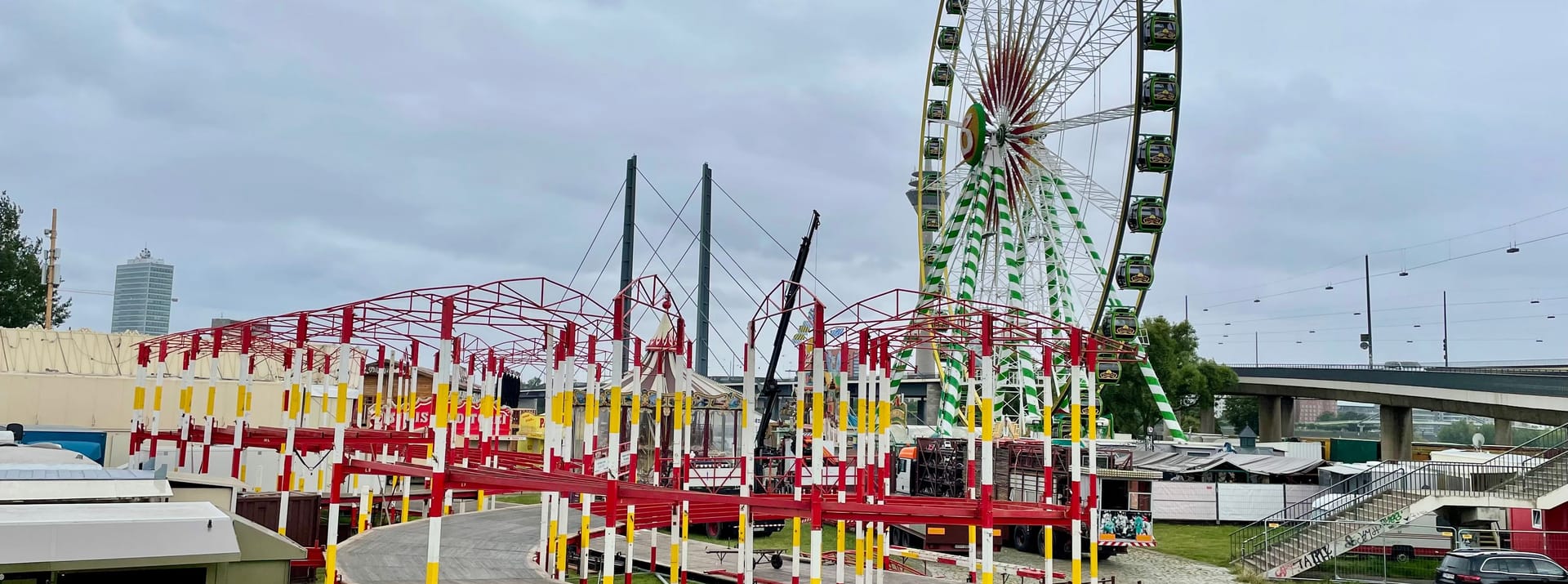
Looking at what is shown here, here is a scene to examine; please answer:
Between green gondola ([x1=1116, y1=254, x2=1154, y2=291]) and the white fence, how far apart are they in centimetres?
697

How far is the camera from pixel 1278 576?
25734mm

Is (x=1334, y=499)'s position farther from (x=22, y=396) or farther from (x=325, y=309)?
A: (x=22, y=396)

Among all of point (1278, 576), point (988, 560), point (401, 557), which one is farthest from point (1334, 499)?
point (401, 557)

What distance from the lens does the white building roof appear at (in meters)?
12.6

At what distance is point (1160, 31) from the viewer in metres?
37.2

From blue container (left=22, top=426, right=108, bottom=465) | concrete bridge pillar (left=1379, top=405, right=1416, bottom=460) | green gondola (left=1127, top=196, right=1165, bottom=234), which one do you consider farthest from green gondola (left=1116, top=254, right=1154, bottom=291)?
concrete bridge pillar (left=1379, top=405, right=1416, bottom=460)

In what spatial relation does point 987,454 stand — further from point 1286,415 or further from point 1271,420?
point 1286,415

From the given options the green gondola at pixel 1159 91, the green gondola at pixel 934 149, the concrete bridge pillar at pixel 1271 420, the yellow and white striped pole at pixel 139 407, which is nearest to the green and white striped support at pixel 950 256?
the green gondola at pixel 934 149

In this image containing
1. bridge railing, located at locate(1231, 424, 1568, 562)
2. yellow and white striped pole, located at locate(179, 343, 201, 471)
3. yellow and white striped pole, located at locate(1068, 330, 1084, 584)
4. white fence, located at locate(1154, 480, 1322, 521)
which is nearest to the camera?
yellow and white striped pole, located at locate(1068, 330, 1084, 584)

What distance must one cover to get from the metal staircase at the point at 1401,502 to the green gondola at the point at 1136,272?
12.8 meters

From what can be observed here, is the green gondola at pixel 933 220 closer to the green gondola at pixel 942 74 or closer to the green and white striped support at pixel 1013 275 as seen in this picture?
the green and white striped support at pixel 1013 275

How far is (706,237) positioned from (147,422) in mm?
51979

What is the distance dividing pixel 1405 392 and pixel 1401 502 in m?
38.5

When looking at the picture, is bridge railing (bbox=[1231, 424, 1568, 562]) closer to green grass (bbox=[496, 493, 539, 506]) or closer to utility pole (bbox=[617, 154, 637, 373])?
green grass (bbox=[496, 493, 539, 506])
